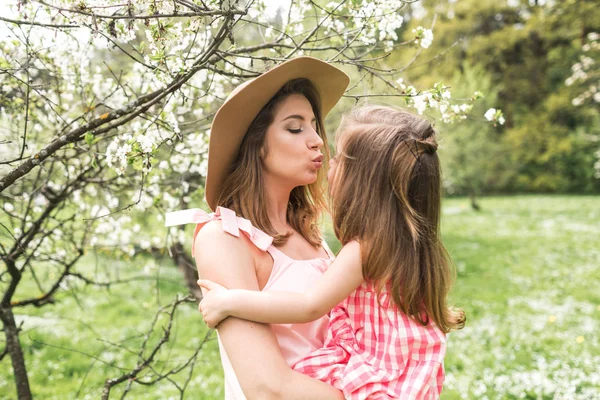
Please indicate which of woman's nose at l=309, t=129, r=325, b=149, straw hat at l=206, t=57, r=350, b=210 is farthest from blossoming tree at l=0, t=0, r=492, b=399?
woman's nose at l=309, t=129, r=325, b=149

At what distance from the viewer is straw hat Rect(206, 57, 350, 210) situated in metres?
2.06

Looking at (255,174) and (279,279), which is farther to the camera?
(255,174)

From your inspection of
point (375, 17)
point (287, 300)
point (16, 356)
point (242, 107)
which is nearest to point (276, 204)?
A: point (242, 107)

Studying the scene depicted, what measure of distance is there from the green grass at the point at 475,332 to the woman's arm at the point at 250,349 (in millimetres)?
930

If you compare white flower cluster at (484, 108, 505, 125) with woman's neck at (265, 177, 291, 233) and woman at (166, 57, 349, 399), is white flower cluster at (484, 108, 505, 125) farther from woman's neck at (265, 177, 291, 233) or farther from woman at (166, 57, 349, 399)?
woman's neck at (265, 177, 291, 233)

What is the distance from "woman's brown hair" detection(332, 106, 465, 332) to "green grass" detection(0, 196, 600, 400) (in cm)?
74

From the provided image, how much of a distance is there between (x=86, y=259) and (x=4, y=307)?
10.4 metres

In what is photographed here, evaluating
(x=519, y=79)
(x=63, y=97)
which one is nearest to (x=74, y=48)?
(x=63, y=97)

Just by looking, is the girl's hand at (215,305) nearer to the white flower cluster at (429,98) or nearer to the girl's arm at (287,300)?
the girl's arm at (287,300)

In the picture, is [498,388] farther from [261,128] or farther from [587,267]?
[587,267]

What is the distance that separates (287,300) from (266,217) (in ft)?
1.59

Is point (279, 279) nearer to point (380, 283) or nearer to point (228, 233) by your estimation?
point (228, 233)

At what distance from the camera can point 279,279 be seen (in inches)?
80.0

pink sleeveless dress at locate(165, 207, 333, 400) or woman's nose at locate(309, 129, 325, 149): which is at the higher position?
woman's nose at locate(309, 129, 325, 149)
